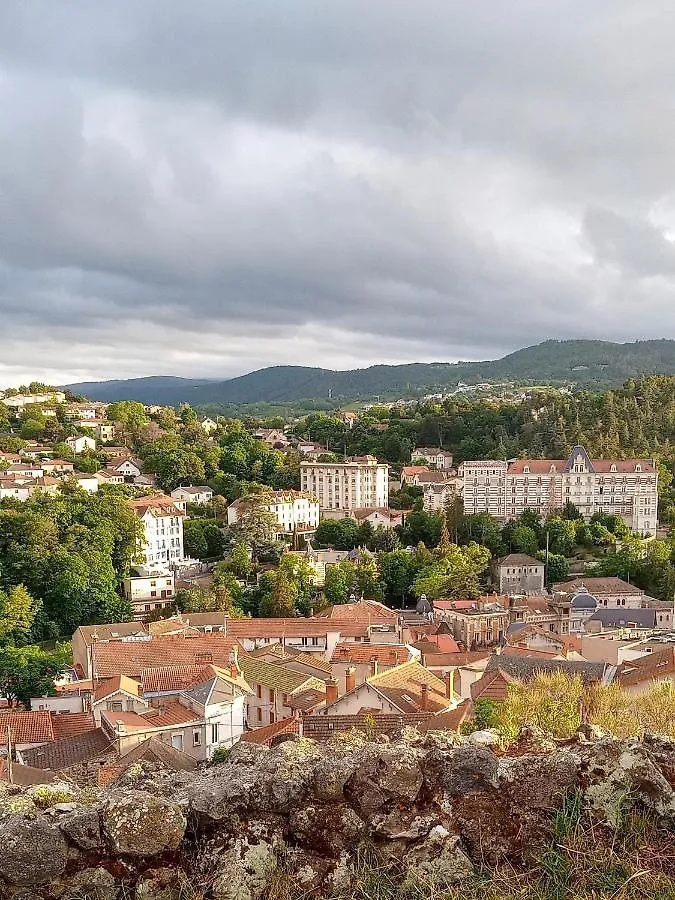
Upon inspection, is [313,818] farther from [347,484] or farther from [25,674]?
[347,484]

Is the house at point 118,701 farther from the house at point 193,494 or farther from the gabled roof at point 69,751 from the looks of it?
the house at point 193,494

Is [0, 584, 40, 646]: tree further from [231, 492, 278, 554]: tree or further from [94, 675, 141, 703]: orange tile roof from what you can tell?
[231, 492, 278, 554]: tree

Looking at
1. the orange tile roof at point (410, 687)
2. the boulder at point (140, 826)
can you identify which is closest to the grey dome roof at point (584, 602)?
the orange tile roof at point (410, 687)

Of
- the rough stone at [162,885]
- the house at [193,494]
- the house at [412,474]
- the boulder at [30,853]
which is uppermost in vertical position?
the boulder at [30,853]

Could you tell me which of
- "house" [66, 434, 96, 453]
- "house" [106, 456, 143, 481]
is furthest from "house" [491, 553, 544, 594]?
"house" [66, 434, 96, 453]

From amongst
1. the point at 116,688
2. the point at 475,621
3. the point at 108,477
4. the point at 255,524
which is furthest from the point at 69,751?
the point at 108,477

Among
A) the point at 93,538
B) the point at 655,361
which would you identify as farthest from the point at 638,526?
the point at 655,361

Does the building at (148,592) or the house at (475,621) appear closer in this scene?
the house at (475,621)
